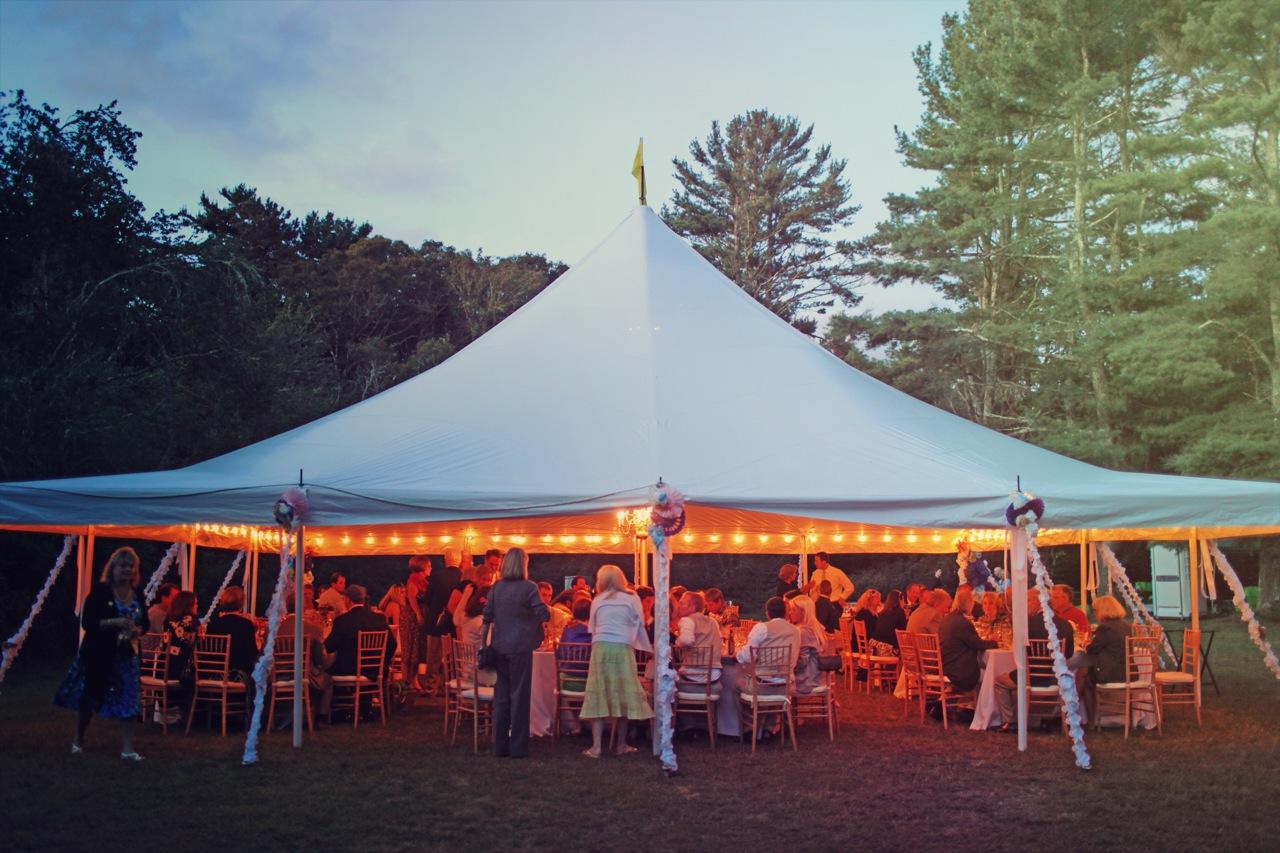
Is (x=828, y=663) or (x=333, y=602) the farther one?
(x=333, y=602)

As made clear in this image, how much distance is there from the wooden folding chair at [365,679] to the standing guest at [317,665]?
0.30 ft

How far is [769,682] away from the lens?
8.88 meters

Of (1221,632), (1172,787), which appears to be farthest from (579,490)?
(1221,632)

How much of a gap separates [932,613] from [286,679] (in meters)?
5.72

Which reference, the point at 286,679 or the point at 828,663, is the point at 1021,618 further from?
the point at 286,679

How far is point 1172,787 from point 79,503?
25.7 ft

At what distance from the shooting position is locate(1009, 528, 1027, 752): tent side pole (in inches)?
334

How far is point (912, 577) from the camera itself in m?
Result: 29.7

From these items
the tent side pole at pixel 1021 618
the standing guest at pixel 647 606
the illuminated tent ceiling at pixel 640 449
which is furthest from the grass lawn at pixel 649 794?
the illuminated tent ceiling at pixel 640 449

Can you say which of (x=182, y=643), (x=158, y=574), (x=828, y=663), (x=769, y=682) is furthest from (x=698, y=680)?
(x=158, y=574)

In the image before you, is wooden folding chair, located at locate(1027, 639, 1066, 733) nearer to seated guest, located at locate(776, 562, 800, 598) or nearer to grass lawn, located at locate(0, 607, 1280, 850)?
grass lawn, located at locate(0, 607, 1280, 850)

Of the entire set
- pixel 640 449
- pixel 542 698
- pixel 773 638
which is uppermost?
pixel 640 449

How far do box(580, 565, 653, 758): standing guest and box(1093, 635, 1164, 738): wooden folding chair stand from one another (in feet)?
12.8

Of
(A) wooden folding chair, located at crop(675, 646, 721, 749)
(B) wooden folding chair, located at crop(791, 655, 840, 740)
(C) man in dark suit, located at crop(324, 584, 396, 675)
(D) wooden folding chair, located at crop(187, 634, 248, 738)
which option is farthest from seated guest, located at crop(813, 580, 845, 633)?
(D) wooden folding chair, located at crop(187, 634, 248, 738)
